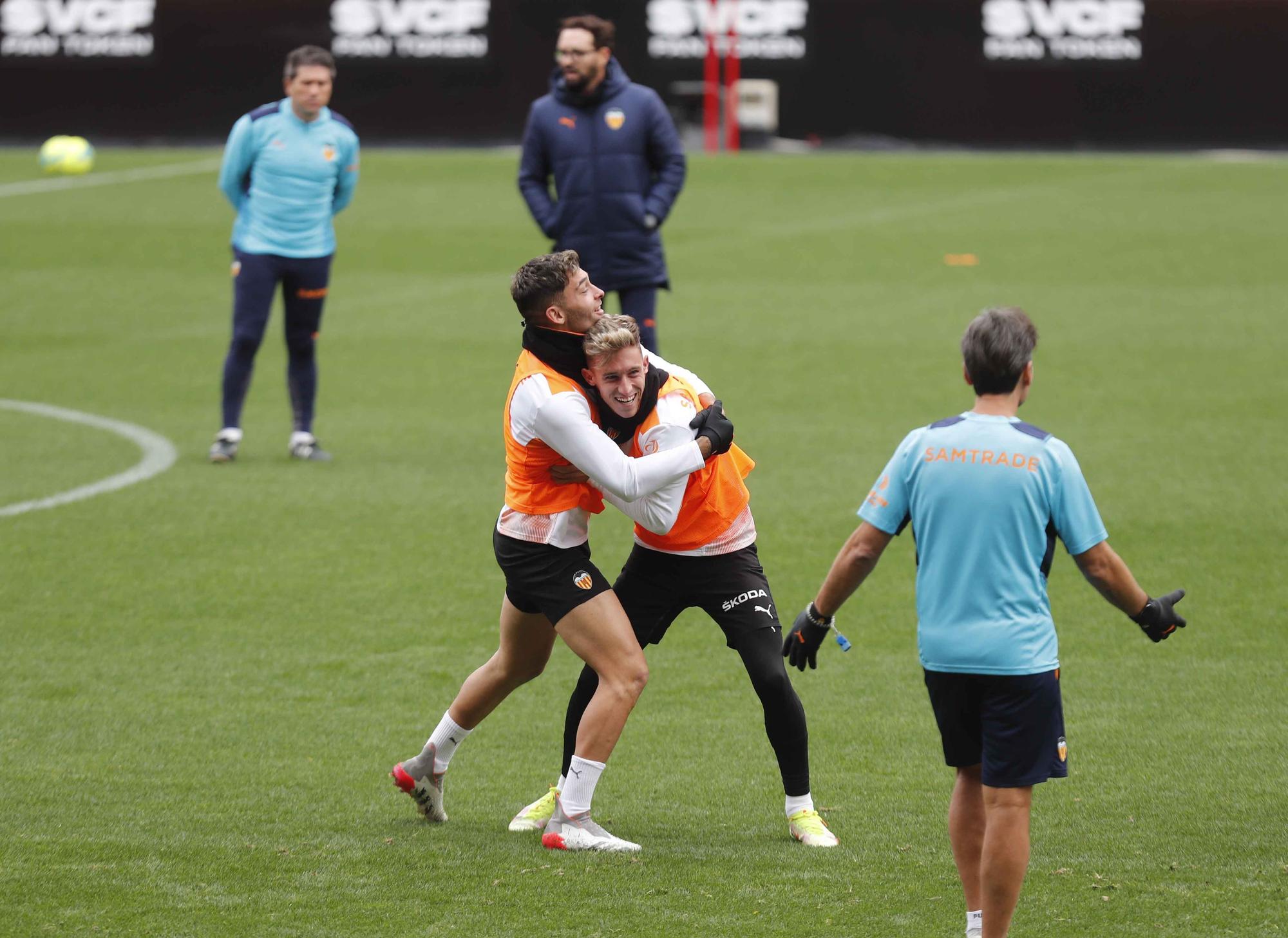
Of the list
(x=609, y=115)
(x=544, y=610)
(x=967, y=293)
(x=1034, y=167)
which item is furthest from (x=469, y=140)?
(x=544, y=610)

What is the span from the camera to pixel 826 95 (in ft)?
101

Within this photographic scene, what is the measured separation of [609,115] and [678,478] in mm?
5498

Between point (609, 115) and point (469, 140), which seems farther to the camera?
point (469, 140)

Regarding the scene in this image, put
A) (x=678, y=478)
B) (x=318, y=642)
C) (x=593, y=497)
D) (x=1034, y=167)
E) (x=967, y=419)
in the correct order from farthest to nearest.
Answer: (x=1034, y=167) → (x=318, y=642) → (x=593, y=497) → (x=678, y=478) → (x=967, y=419)

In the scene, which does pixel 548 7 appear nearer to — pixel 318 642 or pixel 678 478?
pixel 318 642

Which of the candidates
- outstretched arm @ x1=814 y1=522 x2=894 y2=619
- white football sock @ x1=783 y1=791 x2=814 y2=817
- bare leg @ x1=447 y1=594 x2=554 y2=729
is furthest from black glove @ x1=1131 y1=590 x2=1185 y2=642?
bare leg @ x1=447 y1=594 x2=554 y2=729

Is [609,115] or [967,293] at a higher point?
[609,115]

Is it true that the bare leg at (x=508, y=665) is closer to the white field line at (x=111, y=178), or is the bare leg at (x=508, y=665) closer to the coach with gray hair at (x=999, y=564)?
the coach with gray hair at (x=999, y=564)

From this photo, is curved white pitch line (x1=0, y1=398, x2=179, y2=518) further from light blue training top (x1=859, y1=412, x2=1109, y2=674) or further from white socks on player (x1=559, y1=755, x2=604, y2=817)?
light blue training top (x1=859, y1=412, x2=1109, y2=674)

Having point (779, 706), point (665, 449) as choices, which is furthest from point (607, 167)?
point (779, 706)

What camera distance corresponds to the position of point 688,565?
5062 millimetres

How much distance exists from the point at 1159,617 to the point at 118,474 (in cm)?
737

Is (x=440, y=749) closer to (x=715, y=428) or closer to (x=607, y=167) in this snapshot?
(x=715, y=428)

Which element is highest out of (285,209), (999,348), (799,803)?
(999,348)
